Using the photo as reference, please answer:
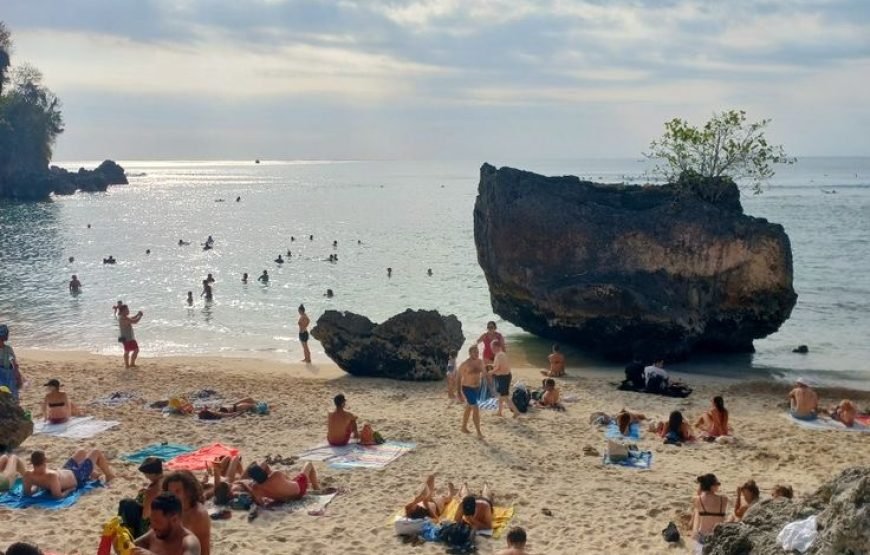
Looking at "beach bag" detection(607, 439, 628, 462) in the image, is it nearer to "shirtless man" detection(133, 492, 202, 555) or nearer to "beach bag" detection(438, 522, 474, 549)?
"beach bag" detection(438, 522, 474, 549)

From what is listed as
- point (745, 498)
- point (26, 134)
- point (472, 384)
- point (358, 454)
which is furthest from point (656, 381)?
point (26, 134)

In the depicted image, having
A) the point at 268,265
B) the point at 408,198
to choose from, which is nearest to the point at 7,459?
the point at 268,265

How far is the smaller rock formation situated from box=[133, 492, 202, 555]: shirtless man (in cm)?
731

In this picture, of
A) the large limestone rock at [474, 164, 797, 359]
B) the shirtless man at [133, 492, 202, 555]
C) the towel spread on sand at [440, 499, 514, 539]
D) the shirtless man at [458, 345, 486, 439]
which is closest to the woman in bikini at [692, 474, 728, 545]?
the towel spread on sand at [440, 499, 514, 539]

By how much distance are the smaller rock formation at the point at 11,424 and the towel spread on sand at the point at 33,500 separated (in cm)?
181

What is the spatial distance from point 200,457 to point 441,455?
3905 millimetres

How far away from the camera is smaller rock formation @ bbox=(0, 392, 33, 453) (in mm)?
12461

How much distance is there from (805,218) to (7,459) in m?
74.6

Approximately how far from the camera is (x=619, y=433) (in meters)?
14.6

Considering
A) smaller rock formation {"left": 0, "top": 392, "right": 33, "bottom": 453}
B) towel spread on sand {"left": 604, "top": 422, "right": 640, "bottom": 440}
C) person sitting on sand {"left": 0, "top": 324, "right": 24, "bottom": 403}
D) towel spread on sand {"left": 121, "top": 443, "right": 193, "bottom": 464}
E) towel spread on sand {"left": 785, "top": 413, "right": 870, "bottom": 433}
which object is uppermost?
person sitting on sand {"left": 0, "top": 324, "right": 24, "bottom": 403}

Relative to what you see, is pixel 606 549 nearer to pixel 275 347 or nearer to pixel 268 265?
pixel 275 347

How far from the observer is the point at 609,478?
12.2 m

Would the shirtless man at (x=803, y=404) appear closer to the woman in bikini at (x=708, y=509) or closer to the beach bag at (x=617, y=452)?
the beach bag at (x=617, y=452)

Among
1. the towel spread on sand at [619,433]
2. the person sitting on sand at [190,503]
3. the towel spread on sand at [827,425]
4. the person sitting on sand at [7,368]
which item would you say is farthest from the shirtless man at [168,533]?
the towel spread on sand at [827,425]
